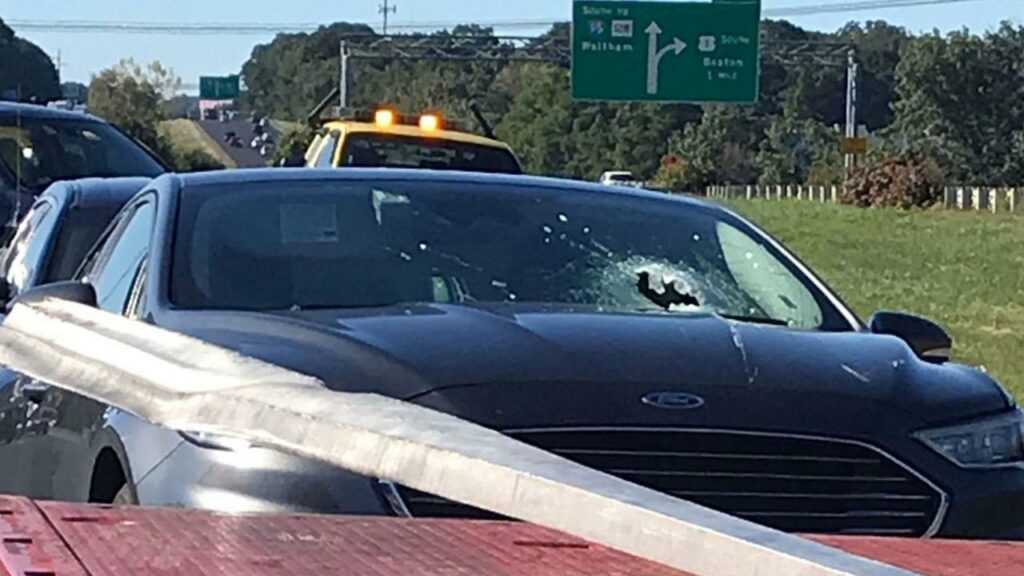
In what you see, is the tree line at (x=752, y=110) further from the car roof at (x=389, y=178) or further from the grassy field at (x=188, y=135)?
the car roof at (x=389, y=178)

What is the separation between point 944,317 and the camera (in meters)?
21.7

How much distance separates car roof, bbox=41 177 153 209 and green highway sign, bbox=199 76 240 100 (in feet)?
269

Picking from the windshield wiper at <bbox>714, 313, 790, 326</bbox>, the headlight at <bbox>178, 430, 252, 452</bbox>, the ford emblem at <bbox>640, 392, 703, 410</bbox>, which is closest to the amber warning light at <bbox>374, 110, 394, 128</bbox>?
the windshield wiper at <bbox>714, 313, 790, 326</bbox>

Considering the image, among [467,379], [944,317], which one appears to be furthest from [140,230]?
[944,317]

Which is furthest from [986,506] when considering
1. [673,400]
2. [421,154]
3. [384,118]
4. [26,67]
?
[26,67]

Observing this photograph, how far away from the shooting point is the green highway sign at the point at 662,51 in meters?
35.0

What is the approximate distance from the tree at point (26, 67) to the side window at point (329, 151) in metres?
33.1

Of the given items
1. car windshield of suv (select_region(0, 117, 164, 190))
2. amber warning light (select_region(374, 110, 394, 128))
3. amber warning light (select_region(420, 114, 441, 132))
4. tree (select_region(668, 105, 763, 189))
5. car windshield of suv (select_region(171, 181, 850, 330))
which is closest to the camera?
car windshield of suv (select_region(171, 181, 850, 330))

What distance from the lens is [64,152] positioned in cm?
1677

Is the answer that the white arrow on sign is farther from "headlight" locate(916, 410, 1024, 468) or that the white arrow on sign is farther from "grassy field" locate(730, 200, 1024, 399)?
"headlight" locate(916, 410, 1024, 468)

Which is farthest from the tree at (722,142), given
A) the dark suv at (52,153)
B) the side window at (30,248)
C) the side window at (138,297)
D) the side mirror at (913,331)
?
the side window at (138,297)

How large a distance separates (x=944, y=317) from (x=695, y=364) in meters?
16.9

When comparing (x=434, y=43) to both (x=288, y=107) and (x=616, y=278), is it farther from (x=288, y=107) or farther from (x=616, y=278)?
(x=616, y=278)

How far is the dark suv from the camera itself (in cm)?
1605
